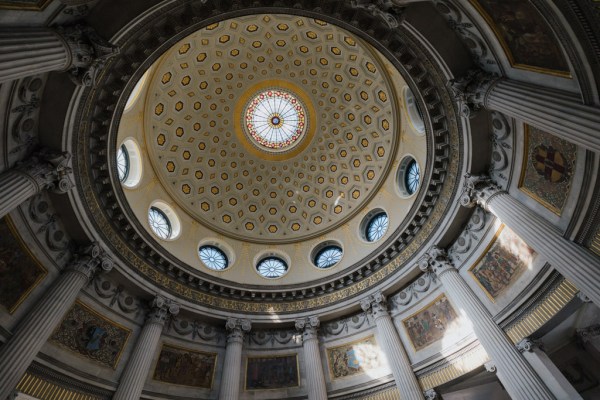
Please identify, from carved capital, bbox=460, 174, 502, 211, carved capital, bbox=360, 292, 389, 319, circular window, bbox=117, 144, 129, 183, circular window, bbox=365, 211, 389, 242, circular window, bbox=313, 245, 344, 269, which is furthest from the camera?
circular window, bbox=313, 245, 344, 269

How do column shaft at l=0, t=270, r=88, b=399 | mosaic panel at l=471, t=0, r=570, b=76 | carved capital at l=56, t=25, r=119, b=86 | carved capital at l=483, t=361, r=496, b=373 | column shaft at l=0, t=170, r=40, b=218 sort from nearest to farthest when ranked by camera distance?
mosaic panel at l=471, t=0, r=570, b=76 < carved capital at l=56, t=25, r=119, b=86 < column shaft at l=0, t=170, r=40, b=218 < column shaft at l=0, t=270, r=88, b=399 < carved capital at l=483, t=361, r=496, b=373

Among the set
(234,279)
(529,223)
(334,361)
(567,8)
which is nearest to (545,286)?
(529,223)

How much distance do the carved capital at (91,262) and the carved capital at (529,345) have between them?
1588 centimetres

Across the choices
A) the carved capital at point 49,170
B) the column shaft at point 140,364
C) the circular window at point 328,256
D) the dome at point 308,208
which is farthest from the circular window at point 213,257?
the carved capital at point 49,170

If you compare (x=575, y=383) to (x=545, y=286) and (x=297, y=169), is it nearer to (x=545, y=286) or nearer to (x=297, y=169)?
(x=545, y=286)

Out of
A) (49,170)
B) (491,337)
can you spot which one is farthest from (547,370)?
(49,170)

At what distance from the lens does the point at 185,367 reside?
1590 centimetres

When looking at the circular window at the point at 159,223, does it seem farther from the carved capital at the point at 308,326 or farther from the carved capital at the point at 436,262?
the carved capital at the point at 436,262

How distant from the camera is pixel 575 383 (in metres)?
12.4

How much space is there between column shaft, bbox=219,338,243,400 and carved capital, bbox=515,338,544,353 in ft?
37.7

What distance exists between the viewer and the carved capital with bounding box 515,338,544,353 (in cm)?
1098

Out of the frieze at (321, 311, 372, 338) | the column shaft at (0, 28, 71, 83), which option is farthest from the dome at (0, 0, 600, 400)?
the frieze at (321, 311, 372, 338)

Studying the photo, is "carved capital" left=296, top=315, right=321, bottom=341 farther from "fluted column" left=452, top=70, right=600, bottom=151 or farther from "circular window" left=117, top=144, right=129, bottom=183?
"fluted column" left=452, top=70, right=600, bottom=151

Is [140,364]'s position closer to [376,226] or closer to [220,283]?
[220,283]
